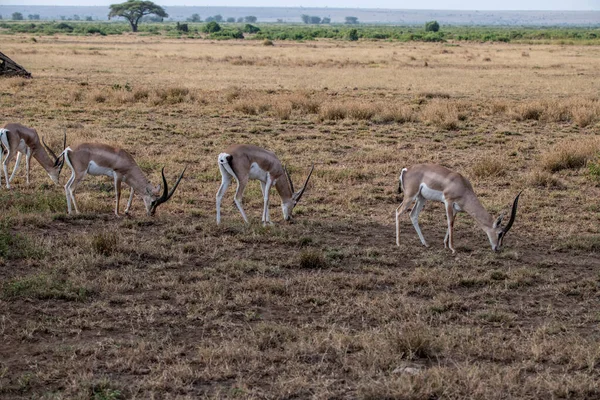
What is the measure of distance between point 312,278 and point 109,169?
3804 millimetres

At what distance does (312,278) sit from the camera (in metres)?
7.88

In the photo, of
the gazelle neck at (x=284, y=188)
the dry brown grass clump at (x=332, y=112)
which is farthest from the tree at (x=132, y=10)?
the gazelle neck at (x=284, y=188)

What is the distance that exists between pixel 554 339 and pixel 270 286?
271cm

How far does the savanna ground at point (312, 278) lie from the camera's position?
5.54 meters

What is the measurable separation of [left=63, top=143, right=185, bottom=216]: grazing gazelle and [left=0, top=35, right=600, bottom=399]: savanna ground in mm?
300

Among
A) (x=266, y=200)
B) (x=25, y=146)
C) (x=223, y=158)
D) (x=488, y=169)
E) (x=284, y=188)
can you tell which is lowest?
(x=488, y=169)

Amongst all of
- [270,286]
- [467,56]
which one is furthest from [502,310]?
[467,56]

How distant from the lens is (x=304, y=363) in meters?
5.77

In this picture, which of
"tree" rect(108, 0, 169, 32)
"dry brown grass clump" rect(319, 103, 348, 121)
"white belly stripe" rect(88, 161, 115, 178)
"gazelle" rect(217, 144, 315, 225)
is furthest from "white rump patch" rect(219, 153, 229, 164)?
"tree" rect(108, 0, 169, 32)

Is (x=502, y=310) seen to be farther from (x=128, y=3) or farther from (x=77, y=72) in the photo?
(x=128, y=3)

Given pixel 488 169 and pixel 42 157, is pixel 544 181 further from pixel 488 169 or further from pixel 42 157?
pixel 42 157

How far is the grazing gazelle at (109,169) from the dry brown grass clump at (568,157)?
7207mm

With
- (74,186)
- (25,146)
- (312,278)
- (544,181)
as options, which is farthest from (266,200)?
(544,181)

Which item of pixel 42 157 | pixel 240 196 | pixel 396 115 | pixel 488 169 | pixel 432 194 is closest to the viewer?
pixel 432 194
